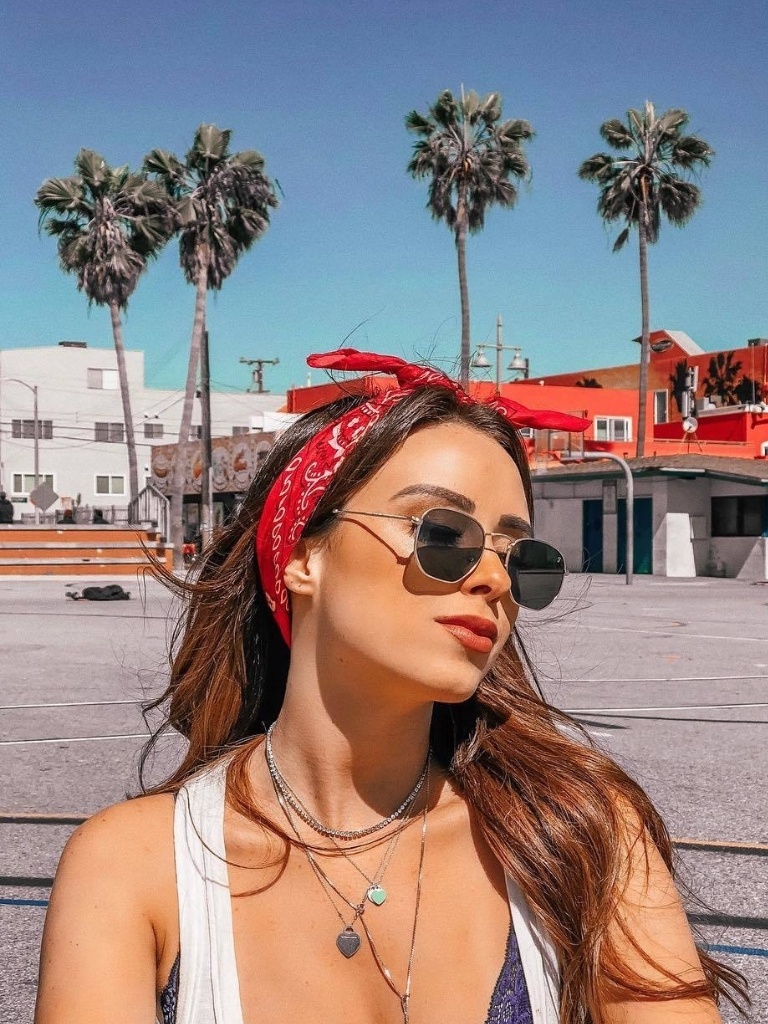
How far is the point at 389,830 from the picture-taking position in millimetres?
1848

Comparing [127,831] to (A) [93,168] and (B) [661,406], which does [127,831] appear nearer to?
(A) [93,168]

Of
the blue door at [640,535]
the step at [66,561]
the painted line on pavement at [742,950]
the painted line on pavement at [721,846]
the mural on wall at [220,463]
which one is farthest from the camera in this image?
the mural on wall at [220,463]

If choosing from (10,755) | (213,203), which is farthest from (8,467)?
(10,755)

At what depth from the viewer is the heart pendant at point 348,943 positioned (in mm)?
1692

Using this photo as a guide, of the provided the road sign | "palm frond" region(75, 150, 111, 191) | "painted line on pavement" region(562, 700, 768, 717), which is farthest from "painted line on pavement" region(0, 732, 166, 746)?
"palm frond" region(75, 150, 111, 191)

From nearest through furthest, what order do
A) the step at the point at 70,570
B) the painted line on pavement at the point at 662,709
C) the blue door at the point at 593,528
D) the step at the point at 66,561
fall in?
the painted line on pavement at the point at 662,709 < the step at the point at 70,570 < the step at the point at 66,561 < the blue door at the point at 593,528

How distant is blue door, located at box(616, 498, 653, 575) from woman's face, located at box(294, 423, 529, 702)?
121 feet

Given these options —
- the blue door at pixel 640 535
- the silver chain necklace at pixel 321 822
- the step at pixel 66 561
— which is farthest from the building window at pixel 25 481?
the silver chain necklace at pixel 321 822

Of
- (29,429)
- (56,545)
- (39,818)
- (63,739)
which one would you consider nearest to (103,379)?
(29,429)

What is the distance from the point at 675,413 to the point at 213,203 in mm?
26883

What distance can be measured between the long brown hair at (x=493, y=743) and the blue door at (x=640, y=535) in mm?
36777

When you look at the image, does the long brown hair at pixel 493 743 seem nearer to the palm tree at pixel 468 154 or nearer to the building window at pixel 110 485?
the palm tree at pixel 468 154

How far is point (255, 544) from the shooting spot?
209 centimetres

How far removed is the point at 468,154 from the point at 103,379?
136 ft
